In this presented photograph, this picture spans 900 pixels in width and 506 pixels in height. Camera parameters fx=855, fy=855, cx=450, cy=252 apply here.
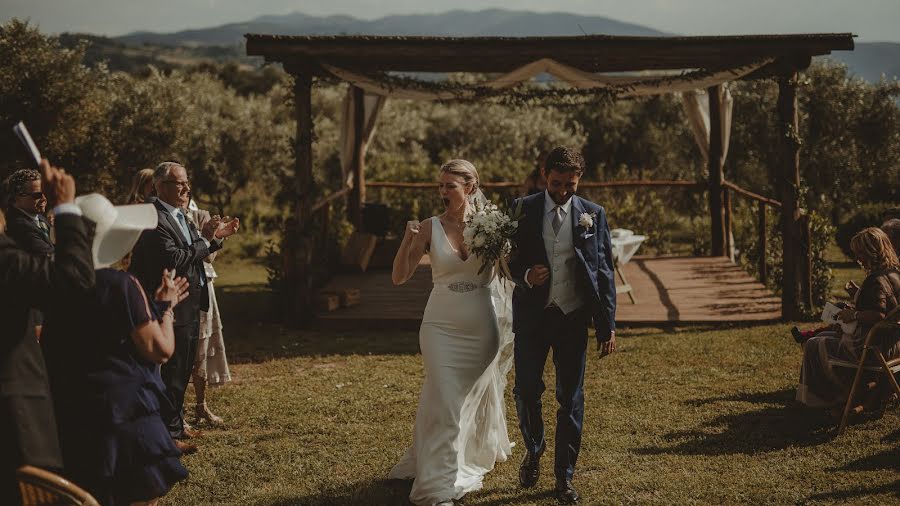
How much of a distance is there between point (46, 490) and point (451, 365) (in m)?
2.51

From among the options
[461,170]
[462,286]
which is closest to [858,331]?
[462,286]

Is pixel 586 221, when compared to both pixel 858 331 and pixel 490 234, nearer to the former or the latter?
pixel 490 234

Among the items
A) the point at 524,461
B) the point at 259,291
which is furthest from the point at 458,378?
the point at 259,291

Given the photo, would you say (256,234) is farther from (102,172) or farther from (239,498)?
(239,498)

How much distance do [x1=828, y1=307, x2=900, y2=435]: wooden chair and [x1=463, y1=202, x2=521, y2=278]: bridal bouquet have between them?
2.91 metres

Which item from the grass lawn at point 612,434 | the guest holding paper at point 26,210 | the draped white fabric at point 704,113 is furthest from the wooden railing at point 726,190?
the guest holding paper at point 26,210

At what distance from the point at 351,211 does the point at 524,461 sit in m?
11.0

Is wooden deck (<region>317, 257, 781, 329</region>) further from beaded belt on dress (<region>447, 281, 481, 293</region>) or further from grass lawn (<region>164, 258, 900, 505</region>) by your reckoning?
beaded belt on dress (<region>447, 281, 481, 293</region>)

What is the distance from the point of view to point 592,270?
4977mm

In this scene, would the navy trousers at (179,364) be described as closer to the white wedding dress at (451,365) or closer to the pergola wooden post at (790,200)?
the white wedding dress at (451,365)

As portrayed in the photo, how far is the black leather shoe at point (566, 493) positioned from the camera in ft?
16.5

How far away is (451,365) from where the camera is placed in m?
5.06

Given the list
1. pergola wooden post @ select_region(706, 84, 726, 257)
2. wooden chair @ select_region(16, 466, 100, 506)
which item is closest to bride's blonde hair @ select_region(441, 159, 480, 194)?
wooden chair @ select_region(16, 466, 100, 506)

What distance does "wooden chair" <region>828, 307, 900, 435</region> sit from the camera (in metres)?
6.02
